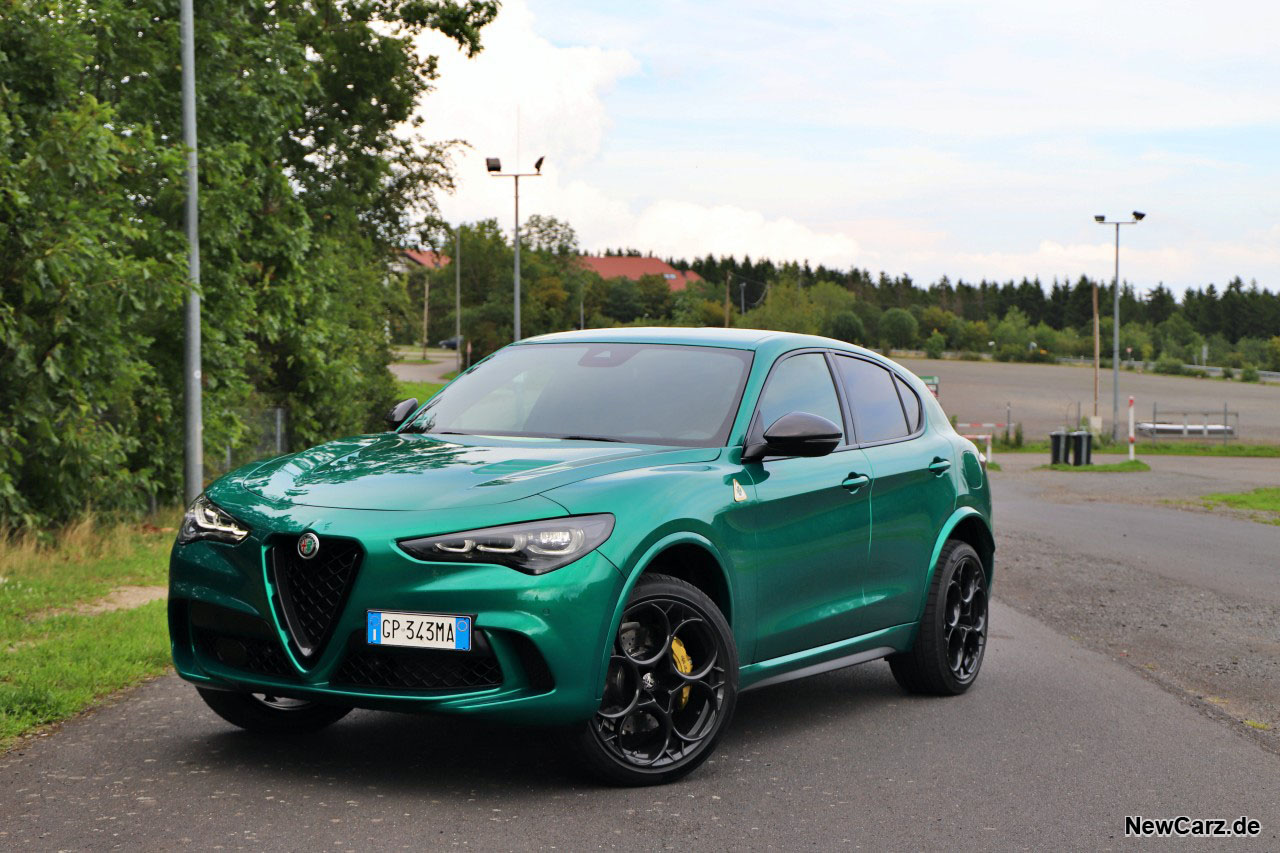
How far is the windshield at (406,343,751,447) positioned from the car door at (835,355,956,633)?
0.90 metres

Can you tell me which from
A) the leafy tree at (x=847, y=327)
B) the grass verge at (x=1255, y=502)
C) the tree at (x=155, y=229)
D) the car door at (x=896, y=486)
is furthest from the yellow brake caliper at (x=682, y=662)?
the leafy tree at (x=847, y=327)

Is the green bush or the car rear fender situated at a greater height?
the green bush

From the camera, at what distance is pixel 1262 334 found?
176625 millimetres

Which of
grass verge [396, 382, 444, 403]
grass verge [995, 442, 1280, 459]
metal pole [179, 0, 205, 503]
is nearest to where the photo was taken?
metal pole [179, 0, 205, 503]

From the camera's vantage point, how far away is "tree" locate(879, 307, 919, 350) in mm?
148750

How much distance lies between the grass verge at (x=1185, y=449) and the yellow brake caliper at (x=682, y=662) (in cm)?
4922

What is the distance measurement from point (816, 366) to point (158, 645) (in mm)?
4205

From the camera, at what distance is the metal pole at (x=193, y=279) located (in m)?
16.7

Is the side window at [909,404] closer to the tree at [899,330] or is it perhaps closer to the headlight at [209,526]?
the headlight at [209,526]

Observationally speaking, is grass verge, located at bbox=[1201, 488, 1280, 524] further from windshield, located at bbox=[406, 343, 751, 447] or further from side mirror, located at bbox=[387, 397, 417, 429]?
side mirror, located at bbox=[387, 397, 417, 429]

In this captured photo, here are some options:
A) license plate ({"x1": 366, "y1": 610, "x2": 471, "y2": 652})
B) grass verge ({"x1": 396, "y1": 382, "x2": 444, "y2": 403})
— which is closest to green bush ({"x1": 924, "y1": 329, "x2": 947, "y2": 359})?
grass verge ({"x1": 396, "y1": 382, "x2": 444, "y2": 403})

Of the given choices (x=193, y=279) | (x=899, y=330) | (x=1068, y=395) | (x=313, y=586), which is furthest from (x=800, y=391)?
(x=899, y=330)

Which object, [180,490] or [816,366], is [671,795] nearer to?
[816,366]

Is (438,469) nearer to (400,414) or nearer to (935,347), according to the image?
(400,414)
